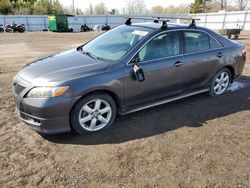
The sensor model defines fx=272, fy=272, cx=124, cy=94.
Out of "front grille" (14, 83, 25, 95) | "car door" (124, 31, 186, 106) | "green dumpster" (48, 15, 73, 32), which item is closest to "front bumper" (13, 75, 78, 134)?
"front grille" (14, 83, 25, 95)

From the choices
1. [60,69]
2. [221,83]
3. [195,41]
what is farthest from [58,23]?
[60,69]

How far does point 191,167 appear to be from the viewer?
3439 mm

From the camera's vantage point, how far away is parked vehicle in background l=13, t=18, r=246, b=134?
3838 millimetres

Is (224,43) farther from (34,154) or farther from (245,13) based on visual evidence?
(245,13)

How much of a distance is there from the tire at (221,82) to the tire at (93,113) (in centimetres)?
259

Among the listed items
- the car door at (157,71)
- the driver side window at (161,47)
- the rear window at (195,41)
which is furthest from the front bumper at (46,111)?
the rear window at (195,41)

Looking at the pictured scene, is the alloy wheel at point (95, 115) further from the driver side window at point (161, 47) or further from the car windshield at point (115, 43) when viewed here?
the driver side window at point (161, 47)

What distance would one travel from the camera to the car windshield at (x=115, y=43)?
457cm

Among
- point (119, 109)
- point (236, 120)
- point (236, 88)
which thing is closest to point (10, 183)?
point (119, 109)

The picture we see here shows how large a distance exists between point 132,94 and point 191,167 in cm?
156

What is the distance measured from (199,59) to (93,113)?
2.44 meters

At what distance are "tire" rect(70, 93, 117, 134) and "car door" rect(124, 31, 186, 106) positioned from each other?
0.35m

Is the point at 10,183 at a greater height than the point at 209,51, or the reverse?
the point at 209,51

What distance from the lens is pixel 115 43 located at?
488cm
